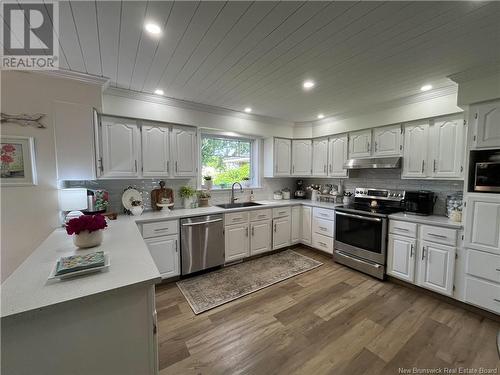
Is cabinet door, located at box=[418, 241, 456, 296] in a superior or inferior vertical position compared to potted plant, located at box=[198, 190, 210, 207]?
inferior

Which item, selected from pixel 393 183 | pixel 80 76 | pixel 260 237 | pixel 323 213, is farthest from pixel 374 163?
Result: pixel 80 76

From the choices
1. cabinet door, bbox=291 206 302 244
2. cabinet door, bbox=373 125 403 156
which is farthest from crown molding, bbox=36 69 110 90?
cabinet door, bbox=373 125 403 156

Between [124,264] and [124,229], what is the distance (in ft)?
3.11

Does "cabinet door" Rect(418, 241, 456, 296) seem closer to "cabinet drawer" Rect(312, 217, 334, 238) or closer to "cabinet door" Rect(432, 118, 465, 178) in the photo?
"cabinet door" Rect(432, 118, 465, 178)

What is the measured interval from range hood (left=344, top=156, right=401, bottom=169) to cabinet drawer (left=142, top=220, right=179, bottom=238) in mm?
2910

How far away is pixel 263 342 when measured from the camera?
185 cm

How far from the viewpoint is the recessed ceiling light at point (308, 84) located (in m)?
2.50

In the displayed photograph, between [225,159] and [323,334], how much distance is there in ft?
9.96

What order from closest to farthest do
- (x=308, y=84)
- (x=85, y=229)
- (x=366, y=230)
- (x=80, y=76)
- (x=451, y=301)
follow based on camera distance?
1. (x=85, y=229)
2. (x=80, y=76)
3. (x=451, y=301)
4. (x=308, y=84)
5. (x=366, y=230)

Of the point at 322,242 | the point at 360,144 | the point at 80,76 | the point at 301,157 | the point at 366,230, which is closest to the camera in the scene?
the point at 80,76

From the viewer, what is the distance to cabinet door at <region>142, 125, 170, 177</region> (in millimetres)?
2879

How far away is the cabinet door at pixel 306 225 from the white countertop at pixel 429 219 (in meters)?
1.42

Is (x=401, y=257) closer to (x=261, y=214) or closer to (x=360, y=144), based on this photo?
(x=360, y=144)

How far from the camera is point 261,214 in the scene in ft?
11.9
